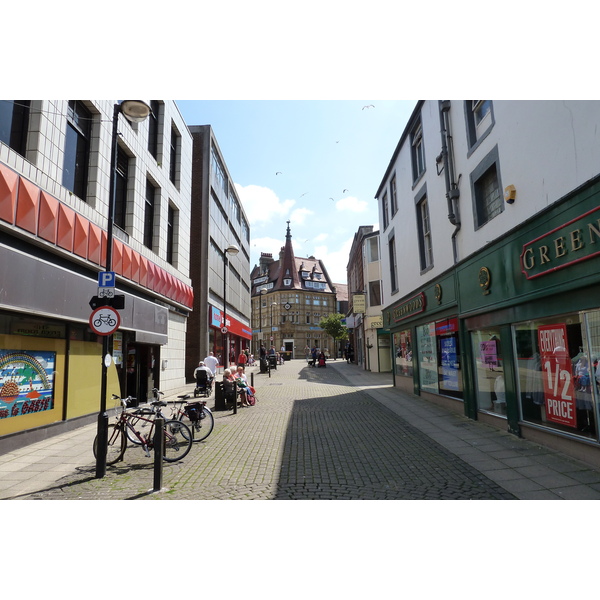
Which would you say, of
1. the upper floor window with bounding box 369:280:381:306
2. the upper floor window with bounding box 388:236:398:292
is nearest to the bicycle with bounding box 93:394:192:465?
the upper floor window with bounding box 388:236:398:292

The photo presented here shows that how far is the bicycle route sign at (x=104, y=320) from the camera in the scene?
6676 millimetres

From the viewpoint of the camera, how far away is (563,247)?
6512 millimetres

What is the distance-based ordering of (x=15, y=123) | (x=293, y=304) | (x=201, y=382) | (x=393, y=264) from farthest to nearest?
(x=293, y=304), (x=393, y=264), (x=201, y=382), (x=15, y=123)

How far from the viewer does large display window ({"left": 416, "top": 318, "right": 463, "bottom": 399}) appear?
11.6 meters

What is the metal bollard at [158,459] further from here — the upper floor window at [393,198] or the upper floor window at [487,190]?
the upper floor window at [393,198]

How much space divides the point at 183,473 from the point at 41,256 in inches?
238

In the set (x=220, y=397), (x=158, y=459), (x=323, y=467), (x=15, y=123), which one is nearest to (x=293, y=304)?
(x=220, y=397)

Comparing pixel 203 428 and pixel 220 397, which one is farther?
pixel 220 397

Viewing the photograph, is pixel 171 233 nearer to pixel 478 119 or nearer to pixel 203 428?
pixel 203 428

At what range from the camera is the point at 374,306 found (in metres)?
30.0

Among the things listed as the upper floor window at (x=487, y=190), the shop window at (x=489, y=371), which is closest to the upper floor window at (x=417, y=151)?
the upper floor window at (x=487, y=190)

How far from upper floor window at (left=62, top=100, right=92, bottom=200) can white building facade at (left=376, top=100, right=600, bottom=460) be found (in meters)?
10.3

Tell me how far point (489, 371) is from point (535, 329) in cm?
226

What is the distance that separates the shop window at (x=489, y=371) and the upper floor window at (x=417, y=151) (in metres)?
6.89
